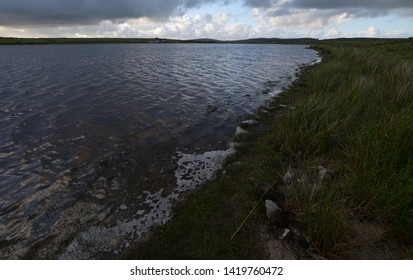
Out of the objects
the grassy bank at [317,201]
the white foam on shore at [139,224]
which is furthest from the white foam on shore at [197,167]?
the grassy bank at [317,201]

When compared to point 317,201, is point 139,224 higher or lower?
lower

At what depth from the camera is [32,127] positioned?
36.5ft

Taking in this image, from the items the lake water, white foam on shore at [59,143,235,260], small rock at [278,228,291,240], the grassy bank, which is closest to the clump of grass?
the grassy bank

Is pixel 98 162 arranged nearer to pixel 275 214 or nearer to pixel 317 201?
pixel 275 214

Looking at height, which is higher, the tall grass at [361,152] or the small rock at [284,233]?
the tall grass at [361,152]

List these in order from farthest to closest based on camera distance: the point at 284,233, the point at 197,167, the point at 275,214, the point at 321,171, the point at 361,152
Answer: the point at 197,167
the point at 321,171
the point at 361,152
the point at 275,214
the point at 284,233

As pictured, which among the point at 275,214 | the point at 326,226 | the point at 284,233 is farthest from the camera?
the point at 275,214

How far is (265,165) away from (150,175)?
3704 millimetres

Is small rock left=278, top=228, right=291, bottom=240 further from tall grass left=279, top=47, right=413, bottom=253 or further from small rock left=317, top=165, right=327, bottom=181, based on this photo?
small rock left=317, top=165, right=327, bottom=181

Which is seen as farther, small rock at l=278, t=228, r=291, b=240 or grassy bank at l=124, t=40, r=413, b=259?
small rock at l=278, t=228, r=291, b=240

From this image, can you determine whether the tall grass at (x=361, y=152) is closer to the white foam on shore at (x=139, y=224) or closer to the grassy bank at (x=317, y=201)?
the grassy bank at (x=317, y=201)

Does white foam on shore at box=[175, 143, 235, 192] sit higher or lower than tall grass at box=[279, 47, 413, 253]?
lower

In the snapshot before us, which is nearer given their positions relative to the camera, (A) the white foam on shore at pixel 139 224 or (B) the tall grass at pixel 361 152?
(B) the tall grass at pixel 361 152

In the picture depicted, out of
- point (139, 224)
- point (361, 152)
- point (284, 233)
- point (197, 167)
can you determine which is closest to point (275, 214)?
point (284, 233)
